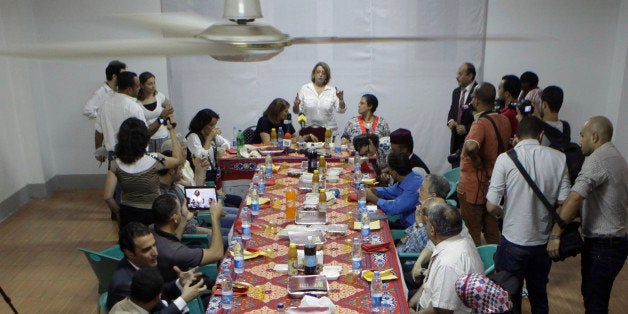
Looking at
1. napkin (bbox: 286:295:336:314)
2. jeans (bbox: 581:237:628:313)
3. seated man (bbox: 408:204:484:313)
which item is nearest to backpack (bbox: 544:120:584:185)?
jeans (bbox: 581:237:628:313)

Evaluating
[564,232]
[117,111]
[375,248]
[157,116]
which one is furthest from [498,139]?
[157,116]

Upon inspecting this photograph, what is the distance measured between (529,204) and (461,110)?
3278 mm

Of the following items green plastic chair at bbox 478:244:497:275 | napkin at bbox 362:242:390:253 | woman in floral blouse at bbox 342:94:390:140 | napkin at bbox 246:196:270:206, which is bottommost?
green plastic chair at bbox 478:244:497:275

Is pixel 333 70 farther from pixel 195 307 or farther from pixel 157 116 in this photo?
pixel 195 307

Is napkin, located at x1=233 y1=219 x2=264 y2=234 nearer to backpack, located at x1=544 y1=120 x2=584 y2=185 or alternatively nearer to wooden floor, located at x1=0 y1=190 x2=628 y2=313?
wooden floor, located at x1=0 y1=190 x2=628 y2=313

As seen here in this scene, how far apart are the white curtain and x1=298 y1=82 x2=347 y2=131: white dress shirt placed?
2.18ft

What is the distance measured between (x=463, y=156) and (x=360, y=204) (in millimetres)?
1042

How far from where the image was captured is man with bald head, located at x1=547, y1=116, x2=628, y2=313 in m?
3.67

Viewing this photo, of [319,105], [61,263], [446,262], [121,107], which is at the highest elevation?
[121,107]

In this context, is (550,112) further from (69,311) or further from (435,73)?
(69,311)

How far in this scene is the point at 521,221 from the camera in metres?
3.89

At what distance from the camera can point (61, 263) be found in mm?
5625

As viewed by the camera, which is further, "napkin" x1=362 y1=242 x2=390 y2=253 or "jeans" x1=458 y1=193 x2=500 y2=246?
"jeans" x1=458 y1=193 x2=500 y2=246

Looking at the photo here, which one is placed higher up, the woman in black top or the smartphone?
the woman in black top
